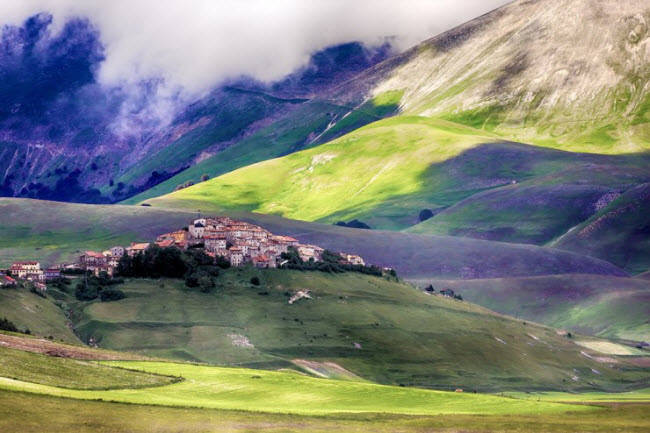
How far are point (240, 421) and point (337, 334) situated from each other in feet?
294

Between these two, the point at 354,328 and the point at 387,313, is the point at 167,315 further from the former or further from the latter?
the point at 387,313

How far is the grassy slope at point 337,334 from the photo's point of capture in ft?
467

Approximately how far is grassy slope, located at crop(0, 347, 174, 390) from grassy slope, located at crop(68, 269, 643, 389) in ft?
138

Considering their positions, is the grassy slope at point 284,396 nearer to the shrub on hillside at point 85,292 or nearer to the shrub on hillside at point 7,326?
the shrub on hillside at point 7,326

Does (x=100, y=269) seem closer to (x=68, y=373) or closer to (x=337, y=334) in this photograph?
(x=337, y=334)

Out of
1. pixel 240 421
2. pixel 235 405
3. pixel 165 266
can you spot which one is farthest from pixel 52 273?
pixel 240 421

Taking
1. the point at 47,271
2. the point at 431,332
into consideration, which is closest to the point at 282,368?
the point at 431,332

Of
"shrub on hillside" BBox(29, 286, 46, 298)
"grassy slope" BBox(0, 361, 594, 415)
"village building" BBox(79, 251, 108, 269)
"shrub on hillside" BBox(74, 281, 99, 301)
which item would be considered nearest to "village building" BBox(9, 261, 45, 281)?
"village building" BBox(79, 251, 108, 269)

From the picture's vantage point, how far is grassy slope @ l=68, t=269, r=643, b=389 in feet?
467

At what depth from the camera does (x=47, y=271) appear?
188000 millimetres

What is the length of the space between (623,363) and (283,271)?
2498 inches

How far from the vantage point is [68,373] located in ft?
265

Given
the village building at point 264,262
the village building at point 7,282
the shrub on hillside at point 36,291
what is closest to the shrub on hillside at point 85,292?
the shrub on hillside at point 36,291

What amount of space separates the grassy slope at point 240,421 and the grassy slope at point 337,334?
5937 centimetres
